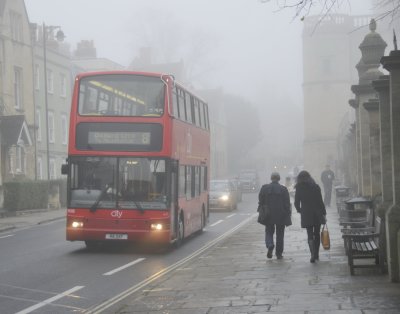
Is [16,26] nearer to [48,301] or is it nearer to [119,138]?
[119,138]

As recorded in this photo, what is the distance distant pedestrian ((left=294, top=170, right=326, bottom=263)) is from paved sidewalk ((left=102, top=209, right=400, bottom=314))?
1.36ft

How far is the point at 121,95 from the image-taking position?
679 inches

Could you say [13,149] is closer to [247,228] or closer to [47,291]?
[247,228]

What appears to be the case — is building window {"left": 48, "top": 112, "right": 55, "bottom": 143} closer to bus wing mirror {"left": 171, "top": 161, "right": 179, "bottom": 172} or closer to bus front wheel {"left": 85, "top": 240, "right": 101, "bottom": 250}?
bus front wheel {"left": 85, "top": 240, "right": 101, "bottom": 250}

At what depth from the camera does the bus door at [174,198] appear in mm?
17328

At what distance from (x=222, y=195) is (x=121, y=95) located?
20.0 m

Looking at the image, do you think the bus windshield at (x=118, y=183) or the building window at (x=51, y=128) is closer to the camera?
the bus windshield at (x=118, y=183)

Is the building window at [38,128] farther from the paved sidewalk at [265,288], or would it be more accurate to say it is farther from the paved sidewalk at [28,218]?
the paved sidewalk at [265,288]

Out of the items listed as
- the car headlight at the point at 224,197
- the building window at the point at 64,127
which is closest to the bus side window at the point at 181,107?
the car headlight at the point at 224,197

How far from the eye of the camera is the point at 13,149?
42.5 meters

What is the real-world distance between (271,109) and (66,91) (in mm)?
106119

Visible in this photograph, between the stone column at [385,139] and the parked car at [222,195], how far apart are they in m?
23.9

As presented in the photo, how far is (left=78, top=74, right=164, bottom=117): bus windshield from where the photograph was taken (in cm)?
1706

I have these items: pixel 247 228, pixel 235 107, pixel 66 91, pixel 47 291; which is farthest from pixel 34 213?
pixel 235 107
